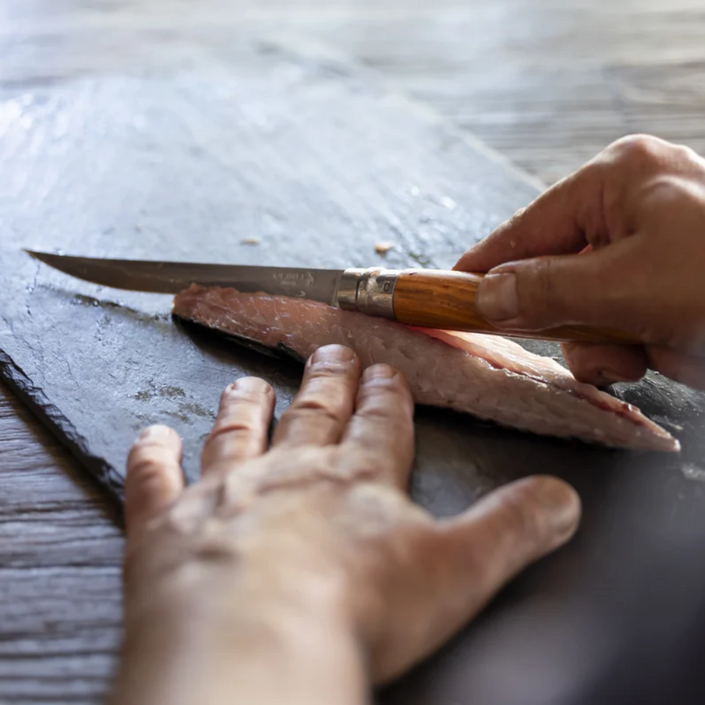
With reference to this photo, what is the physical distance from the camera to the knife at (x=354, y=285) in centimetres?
142

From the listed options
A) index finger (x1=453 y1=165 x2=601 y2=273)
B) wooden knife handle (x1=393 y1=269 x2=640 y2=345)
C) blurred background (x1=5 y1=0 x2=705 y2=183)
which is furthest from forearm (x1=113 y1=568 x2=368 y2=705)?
blurred background (x1=5 y1=0 x2=705 y2=183)

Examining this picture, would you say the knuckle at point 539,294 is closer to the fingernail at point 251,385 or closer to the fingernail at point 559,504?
the fingernail at point 559,504

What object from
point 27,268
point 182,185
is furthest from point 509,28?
point 27,268

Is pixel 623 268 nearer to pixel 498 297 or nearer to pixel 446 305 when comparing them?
pixel 498 297

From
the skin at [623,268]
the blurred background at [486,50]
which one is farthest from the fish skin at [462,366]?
the blurred background at [486,50]

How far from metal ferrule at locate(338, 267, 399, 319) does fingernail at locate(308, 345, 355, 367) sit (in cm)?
10

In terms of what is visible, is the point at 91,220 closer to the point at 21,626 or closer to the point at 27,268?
the point at 27,268

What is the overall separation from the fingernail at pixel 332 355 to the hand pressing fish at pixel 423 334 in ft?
0.17

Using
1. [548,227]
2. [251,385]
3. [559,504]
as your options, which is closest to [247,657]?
[559,504]

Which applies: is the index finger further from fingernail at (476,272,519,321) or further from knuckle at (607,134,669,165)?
fingernail at (476,272,519,321)

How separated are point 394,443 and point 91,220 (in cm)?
135

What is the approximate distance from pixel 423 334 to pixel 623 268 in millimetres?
445

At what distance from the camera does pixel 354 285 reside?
156 cm

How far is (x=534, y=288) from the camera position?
129cm
